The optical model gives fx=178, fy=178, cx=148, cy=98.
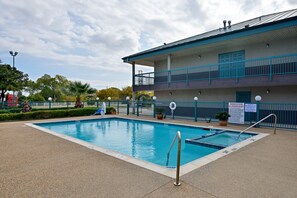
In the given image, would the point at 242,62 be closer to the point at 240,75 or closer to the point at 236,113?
the point at 240,75

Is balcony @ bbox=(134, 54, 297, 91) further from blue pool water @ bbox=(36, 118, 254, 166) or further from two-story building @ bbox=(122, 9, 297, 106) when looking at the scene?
blue pool water @ bbox=(36, 118, 254, 166)

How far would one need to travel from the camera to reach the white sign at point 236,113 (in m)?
10.8

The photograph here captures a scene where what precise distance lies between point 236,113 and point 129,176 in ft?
31.1

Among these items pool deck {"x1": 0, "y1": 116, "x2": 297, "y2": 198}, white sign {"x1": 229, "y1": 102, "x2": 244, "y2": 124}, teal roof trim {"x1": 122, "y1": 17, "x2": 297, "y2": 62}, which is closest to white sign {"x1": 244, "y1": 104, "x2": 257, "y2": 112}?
white sign {"x1": 229, "y1": 102, "x2": 244, "y2": 124}

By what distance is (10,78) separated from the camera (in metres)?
21.2

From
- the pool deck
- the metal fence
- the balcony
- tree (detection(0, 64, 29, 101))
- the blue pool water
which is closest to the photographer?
the pool deck

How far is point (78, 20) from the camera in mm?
14648

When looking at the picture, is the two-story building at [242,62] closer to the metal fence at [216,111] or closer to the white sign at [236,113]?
the metal fence at [216,111]

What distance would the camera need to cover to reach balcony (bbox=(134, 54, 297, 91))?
403 inches

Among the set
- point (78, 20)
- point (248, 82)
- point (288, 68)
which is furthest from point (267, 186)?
point (78, 20)

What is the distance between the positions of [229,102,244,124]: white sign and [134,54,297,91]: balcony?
55.3 inches

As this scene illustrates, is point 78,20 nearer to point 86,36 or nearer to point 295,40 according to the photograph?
point 86,36

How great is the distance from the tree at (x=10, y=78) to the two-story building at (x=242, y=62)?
1586cm

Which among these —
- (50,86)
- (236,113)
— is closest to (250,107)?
(236,113)
